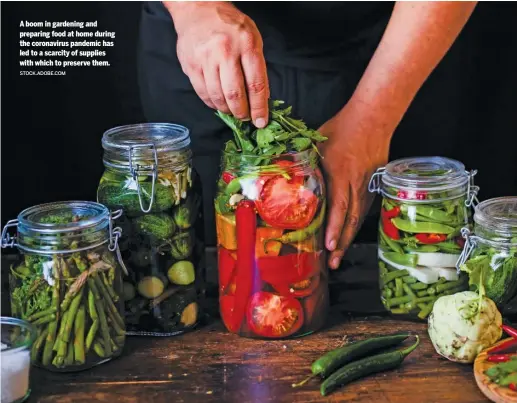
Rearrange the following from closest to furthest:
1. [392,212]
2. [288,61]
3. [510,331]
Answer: [510,331], [392,212], [288,61]

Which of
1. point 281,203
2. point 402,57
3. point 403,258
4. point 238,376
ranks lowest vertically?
point 238,376

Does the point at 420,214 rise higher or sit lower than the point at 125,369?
higher

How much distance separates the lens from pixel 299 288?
128 cm

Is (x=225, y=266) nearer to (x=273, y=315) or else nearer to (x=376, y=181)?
(x=273, y=315)

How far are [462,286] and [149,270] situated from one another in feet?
1.57

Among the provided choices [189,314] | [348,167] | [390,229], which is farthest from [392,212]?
[189,314]

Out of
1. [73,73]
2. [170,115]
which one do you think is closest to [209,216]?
[170,115]

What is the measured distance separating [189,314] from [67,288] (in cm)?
22

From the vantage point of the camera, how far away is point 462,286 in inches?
52.2

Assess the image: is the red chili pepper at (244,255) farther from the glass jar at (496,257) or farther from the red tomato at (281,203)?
the glass jar at (496,257)

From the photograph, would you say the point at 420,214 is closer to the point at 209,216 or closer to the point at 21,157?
the point at 209,216

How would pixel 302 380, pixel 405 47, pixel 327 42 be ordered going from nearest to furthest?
1. pixel 302 380
2. pixel 405 47
3. pixel 327 42

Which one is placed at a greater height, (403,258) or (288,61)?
(288,61)

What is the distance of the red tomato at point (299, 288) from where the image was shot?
1270mm
